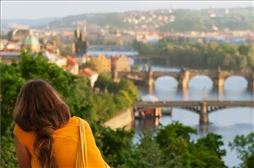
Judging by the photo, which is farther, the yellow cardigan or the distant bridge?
the distant bridge

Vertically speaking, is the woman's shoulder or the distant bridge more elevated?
the woman's shoulder

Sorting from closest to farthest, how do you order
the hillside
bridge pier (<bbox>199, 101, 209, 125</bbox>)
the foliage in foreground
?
1. the foliage in foreground
2. bridge pier (<bbox>199, 101, 209, 125</bbox>)
3. the hillside

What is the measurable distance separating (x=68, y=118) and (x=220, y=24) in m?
48.0

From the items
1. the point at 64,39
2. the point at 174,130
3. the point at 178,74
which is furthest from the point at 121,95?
the point at 64,39

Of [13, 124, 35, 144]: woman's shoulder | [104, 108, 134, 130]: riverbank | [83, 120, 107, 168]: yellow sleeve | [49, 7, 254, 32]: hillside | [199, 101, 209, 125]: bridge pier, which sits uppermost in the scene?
[13, 124, 35, 144]: woman's shoulder

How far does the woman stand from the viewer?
88 cm

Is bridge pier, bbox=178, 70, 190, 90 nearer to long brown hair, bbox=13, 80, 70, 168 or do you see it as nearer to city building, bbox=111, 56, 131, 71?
city building, bbox=111, 56, 131, 71

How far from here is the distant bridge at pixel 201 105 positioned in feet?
51.9

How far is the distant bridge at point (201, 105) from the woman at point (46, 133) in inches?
577

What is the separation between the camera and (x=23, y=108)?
0.90 meters

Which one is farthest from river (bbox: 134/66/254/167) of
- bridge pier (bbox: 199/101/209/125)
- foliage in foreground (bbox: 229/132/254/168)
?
foliage in foreground (bbox: 229/132/254/168)

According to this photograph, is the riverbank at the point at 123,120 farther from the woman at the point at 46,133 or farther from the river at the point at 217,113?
the woman at the point at 46,133

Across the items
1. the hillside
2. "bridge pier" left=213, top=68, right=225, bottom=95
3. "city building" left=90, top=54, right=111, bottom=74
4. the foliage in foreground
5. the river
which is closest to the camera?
the foliage in foreground

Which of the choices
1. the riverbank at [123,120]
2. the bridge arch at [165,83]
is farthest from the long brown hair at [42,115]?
the bridge arch at [165,83]
